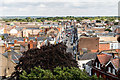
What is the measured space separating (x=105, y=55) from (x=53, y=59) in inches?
183

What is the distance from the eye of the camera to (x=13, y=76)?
741 centimetres

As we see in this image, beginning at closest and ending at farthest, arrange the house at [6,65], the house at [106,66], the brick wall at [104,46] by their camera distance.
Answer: the house at [6,65] < the house at [106,66] < the brick wall at [104,46]

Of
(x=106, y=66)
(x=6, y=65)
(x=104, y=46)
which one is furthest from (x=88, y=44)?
(x=6, y=65)

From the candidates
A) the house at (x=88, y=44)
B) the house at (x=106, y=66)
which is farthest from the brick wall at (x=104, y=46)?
the house at (x=106, y=66)

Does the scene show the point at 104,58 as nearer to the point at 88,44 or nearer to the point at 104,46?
the point at 104,46

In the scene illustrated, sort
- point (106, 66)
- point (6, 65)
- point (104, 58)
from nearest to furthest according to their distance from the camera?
point (6, 65)
point (106, 66)
point (104, 58)

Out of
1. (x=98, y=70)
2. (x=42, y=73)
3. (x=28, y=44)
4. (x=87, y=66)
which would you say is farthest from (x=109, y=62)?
(x=28, y=44)

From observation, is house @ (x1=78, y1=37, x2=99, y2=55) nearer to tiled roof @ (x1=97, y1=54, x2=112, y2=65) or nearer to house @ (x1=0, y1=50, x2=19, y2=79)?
tiled roof @ (x1=97, y1=54, x2=112, y2=65)

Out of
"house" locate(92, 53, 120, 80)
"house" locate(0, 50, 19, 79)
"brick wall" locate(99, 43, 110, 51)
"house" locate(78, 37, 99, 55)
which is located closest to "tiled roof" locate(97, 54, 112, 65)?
"house" locate(92, 53, 120, 80)

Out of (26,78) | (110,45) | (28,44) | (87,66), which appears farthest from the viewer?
(110,45)

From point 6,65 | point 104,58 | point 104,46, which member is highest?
point 6,65

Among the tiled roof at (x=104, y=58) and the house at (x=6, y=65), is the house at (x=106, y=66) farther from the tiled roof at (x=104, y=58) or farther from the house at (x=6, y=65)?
the house at (x=6, y=65)

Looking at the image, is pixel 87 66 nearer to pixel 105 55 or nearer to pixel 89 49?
pixel 105 55

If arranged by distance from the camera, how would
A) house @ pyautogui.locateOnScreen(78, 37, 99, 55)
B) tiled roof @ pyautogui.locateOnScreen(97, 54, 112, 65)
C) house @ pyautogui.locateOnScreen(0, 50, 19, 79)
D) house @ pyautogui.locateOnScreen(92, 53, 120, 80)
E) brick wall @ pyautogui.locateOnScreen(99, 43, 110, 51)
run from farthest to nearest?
house @ pyautogui.locateOnScreen(78, 37, 99, 55) < brick wall @ pyautogui.locateOnScreen(99, 43, 110, 51) < tiled roof @ pyautogui.locateOnScreen(97, 54, 112, 65) < house @ pyautogui.locateOnScreen(92, 53, 120, 80) < house @ pyautogui.locateOnScreen(0, 50, 19, 79)
